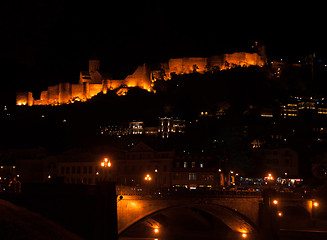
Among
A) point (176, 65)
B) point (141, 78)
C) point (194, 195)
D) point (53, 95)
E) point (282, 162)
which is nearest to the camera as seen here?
point (194, 195)

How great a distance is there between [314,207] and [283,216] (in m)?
6.65

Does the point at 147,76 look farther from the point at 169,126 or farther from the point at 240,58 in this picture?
the point at 169,126

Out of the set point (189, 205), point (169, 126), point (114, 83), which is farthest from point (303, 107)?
point (189, 205)

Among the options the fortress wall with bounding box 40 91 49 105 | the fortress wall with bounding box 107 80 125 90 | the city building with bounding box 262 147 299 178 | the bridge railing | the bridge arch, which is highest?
the fortress wall with bounding box 107 80 125 90

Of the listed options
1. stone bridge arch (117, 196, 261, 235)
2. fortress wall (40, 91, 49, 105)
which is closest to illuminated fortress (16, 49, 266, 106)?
fortress wall (40, 91, 49, 105)

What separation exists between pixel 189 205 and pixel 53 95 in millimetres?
104685

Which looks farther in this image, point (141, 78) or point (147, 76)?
point (141, 78)

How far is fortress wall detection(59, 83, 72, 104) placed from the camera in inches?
5487

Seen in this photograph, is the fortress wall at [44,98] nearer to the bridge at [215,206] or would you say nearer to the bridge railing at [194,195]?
the bridge railing at [194,195]

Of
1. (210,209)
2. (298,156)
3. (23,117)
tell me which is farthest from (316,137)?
(23,117)

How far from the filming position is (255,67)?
5413 inches

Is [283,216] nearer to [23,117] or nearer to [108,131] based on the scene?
[108,131]

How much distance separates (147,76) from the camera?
13588cm

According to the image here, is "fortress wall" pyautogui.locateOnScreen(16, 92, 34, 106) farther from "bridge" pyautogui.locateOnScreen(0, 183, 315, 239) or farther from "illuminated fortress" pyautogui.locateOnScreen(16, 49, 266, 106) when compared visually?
"bridge" pyautogui.locateOnScreen(0, 183, 315, 239)
